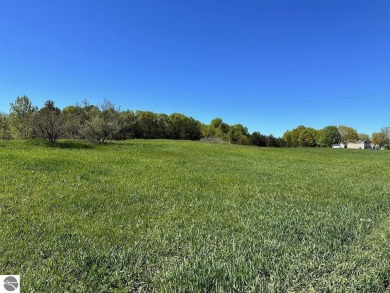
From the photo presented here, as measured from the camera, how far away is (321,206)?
656 cm

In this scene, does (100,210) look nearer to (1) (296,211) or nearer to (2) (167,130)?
(1) (296,211)

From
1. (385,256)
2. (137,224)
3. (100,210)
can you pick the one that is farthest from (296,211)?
(100,210)

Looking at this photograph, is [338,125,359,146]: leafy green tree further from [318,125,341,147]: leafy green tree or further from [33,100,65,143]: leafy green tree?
[33,100,65,143]: leafy green tree

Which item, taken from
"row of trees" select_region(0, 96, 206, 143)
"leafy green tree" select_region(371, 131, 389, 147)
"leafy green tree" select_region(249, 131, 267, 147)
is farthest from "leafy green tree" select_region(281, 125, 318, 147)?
"row of trees" select_region(0, 96, 206, 143)

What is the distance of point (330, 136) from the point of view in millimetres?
110000

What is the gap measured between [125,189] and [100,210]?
205 centimetres

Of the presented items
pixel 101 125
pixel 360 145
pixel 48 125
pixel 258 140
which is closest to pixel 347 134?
pixel 360 145

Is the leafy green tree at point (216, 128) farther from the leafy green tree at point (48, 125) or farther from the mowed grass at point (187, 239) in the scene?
the mowed grass at point (187, 239)

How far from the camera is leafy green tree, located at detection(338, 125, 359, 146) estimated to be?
11250 cm

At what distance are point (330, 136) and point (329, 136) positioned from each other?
1.90 feet

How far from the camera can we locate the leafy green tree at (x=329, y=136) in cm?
10956

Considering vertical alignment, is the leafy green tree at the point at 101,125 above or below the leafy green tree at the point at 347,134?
below

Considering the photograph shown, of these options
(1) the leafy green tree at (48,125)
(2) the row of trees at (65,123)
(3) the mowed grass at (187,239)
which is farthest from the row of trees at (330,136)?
(3) the mowed grass at (187,239)

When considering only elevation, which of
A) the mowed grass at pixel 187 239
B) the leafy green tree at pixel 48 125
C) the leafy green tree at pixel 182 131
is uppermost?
the leafy green tree at pixel 182 131
